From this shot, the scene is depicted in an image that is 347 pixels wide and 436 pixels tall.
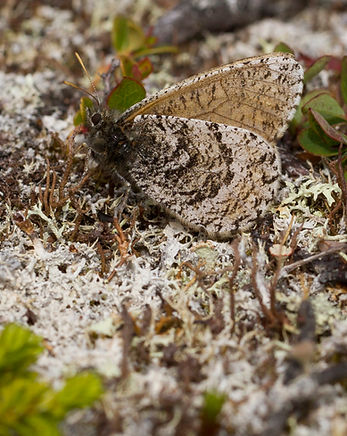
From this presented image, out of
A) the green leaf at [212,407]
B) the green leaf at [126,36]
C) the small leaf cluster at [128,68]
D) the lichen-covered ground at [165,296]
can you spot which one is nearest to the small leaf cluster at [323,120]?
the lichen-covered ground at [165,296]

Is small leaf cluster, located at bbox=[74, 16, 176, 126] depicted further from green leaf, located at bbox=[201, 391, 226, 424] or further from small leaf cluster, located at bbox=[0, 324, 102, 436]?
green leaf, located at bbox=[201, 391, 226, 424]

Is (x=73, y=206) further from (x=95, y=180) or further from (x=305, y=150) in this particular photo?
(x=305, y=150)

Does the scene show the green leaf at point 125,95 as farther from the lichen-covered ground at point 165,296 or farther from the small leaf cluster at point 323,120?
the small leaf cluster at point 323,120

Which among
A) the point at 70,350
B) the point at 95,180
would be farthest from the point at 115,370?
the point at 95,180

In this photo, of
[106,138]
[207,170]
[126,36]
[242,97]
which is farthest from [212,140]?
[126,36]

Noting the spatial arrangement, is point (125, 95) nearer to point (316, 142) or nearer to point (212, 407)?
point (316, 142)

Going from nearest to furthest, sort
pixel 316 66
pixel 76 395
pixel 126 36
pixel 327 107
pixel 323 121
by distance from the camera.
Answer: pixel 76 395 < pixel 323 121 < pixel 327 107 < pixel 316 66 < pixel 126 36
